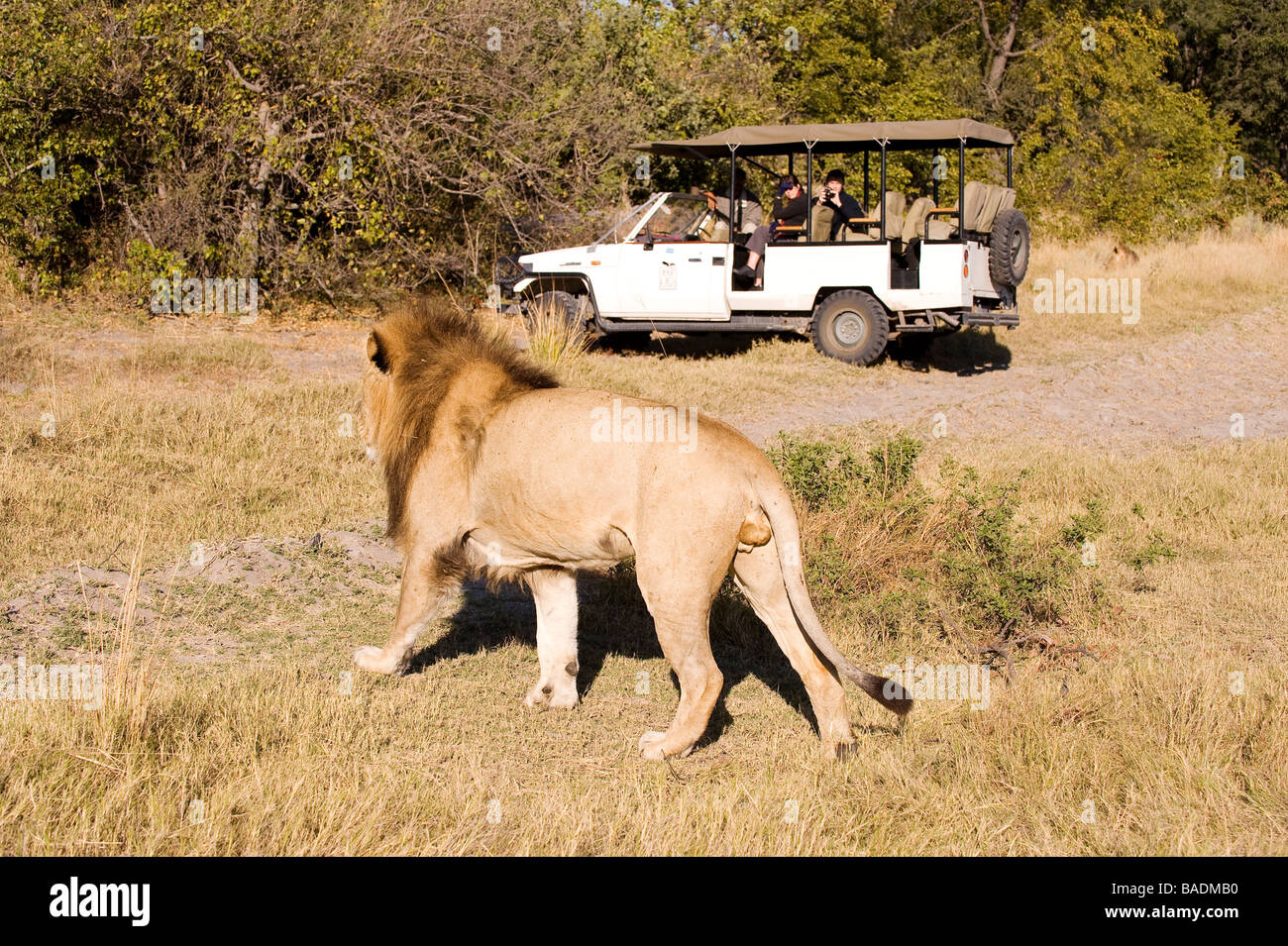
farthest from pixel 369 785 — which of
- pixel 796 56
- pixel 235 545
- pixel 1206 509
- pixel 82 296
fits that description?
pixel 796 56

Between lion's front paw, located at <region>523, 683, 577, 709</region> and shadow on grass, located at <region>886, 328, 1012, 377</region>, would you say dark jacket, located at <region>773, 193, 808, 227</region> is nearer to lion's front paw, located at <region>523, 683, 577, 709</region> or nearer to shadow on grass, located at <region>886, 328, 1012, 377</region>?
shadow on grass, located at <region>886, 328, 1012, 377</region>

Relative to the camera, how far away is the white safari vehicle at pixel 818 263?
49.6ft

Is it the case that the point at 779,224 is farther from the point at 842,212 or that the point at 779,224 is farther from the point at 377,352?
the point at 377,352

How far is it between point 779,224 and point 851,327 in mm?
1596

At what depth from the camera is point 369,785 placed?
4.64m

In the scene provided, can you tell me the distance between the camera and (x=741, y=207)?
1625cm

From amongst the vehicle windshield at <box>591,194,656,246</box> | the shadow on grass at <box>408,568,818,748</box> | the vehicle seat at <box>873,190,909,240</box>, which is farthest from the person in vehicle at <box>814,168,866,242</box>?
the shadow on grass at <box>408,568,818,748</box>

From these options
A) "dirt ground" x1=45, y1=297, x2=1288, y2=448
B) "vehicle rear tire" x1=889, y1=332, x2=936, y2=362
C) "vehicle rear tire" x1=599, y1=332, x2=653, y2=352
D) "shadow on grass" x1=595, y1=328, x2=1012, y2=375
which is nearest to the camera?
"dirt ground" x1=45, y1=297, x2=1288, y2=448

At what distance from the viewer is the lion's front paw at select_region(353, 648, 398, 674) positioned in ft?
19.7

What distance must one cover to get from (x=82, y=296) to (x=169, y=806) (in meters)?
13.0

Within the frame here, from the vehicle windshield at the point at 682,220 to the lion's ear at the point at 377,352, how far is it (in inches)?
397

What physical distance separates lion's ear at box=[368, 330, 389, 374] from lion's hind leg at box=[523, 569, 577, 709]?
1.27 meters

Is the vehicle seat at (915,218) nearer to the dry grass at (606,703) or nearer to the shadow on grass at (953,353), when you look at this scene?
the shadow on grass at (953,353)

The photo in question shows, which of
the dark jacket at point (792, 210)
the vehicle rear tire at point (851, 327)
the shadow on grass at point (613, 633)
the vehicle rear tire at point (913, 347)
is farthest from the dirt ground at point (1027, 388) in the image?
the shadow on grass at point (613, 633)
